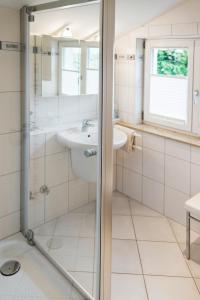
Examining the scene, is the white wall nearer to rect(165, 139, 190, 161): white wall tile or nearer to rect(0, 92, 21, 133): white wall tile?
rect(165, 139, 190, 161): white wall tile

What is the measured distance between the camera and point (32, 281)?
1865 millimetres

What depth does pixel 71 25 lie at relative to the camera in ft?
7.07

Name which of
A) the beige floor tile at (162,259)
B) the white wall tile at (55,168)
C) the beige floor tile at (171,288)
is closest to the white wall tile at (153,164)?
the beige floor tile at (162,259)

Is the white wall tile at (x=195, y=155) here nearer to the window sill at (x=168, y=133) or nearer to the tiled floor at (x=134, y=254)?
the window sill at (x=168, y=133)

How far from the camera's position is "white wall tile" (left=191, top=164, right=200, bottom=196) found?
95.7 inches

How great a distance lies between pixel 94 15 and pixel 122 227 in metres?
1.68

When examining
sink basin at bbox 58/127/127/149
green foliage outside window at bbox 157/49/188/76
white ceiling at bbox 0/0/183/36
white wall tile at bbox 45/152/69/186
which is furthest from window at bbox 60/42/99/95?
green foliage outside window at bbox 157/49/188/76

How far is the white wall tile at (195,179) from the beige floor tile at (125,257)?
646mm

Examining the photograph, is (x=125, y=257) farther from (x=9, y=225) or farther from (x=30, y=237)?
(x=9, y=225)

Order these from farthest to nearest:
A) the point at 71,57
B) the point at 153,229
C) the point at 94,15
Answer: the point at 153,229 → the point at 71,57 → the point at 94,15

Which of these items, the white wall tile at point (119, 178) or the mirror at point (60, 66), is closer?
the mirror at point (60, 66)

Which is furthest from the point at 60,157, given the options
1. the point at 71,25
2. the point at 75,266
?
the point at 71,25

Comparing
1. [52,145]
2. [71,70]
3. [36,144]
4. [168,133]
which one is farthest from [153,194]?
[71,70]

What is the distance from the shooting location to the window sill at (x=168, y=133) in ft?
8.15
